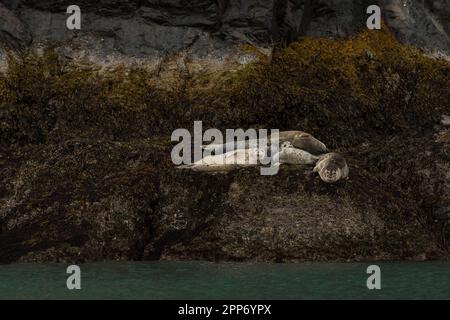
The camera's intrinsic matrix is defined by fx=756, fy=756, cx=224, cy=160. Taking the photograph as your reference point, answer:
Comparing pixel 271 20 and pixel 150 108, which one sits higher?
pixel 271 20

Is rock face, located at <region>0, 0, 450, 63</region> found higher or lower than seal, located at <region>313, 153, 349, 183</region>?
higher

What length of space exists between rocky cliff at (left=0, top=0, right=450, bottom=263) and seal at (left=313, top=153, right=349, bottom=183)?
32cm

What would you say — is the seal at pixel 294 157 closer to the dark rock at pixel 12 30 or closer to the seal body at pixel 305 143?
the seal body at pixel 305 143

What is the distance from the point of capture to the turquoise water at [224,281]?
1529cm

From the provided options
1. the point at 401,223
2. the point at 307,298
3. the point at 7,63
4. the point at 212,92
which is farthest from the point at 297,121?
the point at 307,298

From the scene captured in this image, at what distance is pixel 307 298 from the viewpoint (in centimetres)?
1484

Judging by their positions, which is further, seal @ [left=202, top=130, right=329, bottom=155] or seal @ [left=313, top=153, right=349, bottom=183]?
seal @ [left=202, top=130, right=329, bottom=155]

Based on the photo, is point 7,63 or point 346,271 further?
point 7,63

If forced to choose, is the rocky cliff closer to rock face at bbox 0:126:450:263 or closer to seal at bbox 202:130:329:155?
rock face at bbox 0:126:450:263

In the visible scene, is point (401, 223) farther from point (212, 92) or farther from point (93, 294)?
point (212, 92)

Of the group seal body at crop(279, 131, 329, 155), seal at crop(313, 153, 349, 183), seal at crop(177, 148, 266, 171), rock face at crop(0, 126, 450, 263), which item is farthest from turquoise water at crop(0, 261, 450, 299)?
seal body at crop(279, 131, 329, 155)

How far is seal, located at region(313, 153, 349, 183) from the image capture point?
74.1ft
